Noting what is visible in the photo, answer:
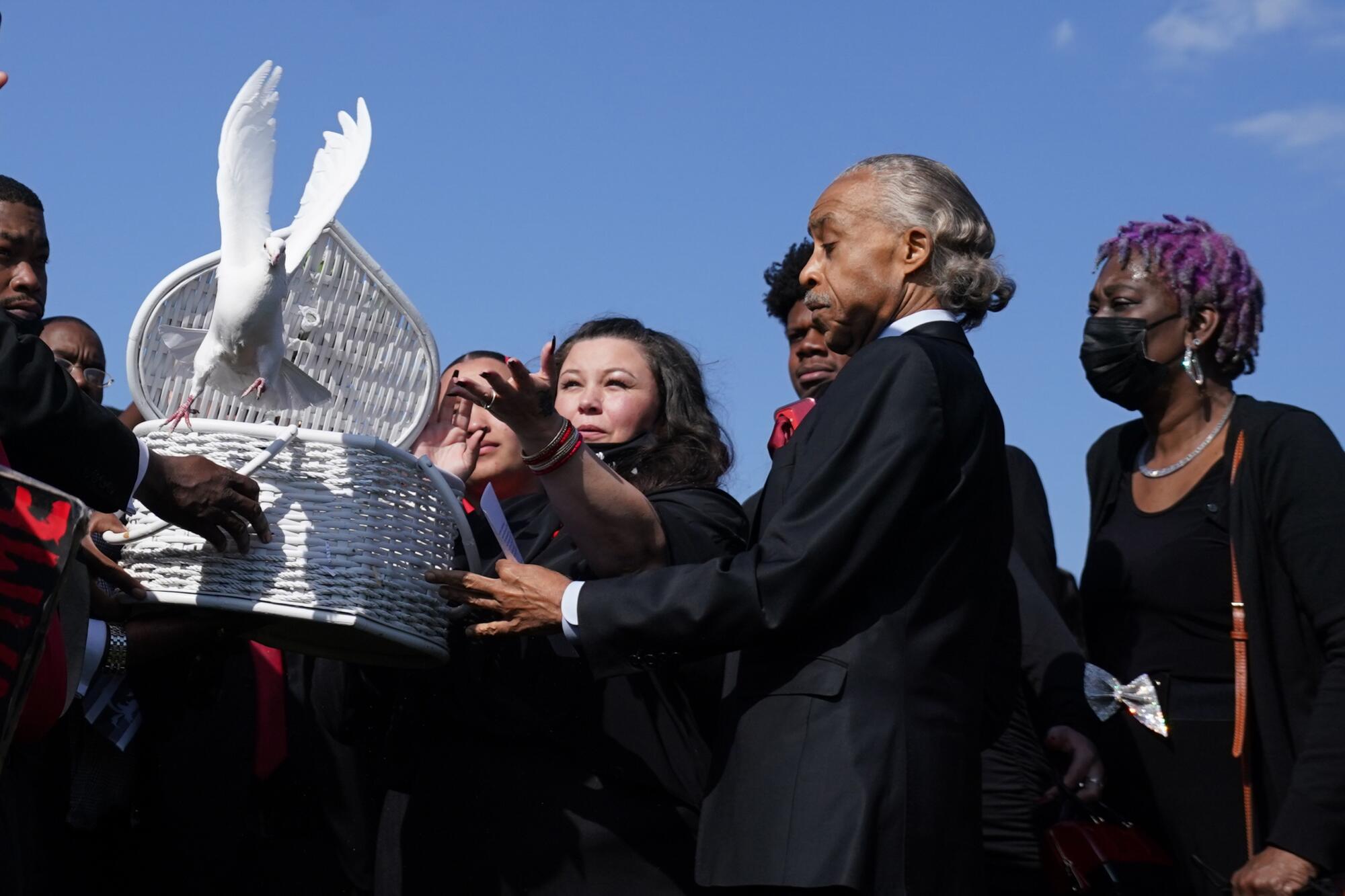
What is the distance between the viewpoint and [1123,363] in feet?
12.2

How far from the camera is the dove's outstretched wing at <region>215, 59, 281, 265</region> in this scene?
2.96 meters

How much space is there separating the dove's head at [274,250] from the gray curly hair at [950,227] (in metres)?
1.16

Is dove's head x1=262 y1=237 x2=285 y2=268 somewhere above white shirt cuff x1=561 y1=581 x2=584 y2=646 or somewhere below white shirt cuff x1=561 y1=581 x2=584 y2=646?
above

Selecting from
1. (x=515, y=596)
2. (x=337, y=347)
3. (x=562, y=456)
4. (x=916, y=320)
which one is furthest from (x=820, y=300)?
(x=337, y=347)

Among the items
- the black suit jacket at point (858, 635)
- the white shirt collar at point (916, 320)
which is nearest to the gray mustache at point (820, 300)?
the white shirt collar at point (916, 320)

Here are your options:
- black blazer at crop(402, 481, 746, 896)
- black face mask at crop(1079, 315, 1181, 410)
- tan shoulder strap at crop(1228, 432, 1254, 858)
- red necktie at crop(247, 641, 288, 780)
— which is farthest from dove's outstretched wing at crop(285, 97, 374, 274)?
tan shoulder strap at crop(1228, 432, 1254, 858)

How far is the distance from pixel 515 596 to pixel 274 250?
817 millimetres

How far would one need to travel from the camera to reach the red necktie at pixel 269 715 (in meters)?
4.18

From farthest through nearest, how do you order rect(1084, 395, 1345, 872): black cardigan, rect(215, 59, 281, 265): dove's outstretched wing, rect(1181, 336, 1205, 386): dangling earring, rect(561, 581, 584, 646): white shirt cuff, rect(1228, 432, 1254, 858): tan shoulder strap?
rect(1181, 336, 1205, 386): dangling earring, rect(1228, 432, 1254, 858): tan shoulder strap, rect(1084, 395, 1345, 872): black cardigan, rect(215, 59, 281, 265): dove's outstretched wing, rect(561, 581, 584, 646): white shirt cuff

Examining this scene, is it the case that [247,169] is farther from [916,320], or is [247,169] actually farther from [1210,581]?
[1210,581]

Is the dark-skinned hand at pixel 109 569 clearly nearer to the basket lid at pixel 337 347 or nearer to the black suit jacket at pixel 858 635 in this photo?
the basket lid at pixel 337 347

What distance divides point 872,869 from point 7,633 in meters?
1.35

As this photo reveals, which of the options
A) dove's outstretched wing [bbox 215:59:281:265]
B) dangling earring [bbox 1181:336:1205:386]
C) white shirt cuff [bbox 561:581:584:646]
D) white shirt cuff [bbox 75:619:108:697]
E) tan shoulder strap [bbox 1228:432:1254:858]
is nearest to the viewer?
white shirt cuff [bbox 561:581:584:646]

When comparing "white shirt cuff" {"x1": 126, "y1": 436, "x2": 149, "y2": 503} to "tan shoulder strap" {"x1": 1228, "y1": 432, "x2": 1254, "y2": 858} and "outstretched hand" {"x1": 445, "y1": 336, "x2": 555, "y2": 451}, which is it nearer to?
"outstretched hand" {"x1": 445, "y1": 336, "x2": 555, "y2": 451}
